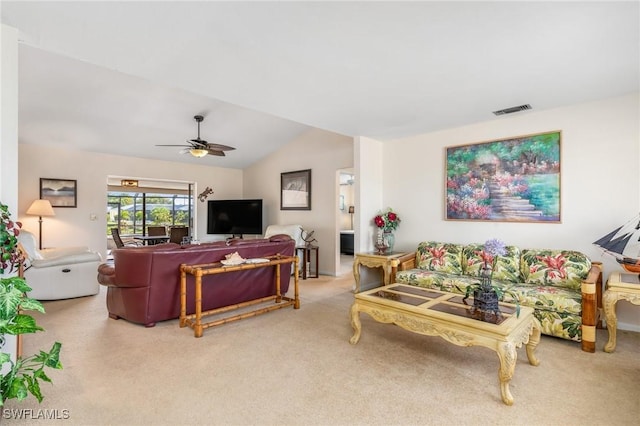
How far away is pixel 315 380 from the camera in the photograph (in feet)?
7.44

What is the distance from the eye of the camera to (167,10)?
1.94 m

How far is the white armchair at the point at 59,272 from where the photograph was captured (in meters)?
4.16

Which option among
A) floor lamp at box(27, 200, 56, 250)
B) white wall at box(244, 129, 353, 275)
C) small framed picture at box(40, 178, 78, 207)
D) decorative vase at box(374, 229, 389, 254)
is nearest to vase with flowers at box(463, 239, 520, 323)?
decorative vase at box(374, 229, 389, 254)

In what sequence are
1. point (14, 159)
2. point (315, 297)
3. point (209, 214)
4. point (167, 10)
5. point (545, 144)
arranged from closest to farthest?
point (167, 10) < point (14, 159) < point (545, 144) < point (315, 297) < point (209, 214)

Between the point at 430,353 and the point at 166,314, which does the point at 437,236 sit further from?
the point at 166,314

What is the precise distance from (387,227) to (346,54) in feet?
9.47

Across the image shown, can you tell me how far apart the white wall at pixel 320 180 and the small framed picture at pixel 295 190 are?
93mm

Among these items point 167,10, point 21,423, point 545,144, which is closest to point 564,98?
point 545,144

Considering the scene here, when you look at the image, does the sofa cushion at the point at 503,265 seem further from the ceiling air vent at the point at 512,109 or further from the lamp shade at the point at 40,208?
the lamp shade at the point at 40,208

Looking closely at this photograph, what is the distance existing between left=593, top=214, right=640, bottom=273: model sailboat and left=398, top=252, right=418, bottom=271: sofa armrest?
1911 mm

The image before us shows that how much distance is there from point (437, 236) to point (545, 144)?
1704mm

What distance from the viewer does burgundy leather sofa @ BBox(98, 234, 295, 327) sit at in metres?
3.26

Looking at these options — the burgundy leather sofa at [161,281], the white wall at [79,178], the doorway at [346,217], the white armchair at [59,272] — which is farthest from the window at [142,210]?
the burgundy leather sofa at [161,281]

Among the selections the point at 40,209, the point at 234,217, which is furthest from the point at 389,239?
the point at 40,209
